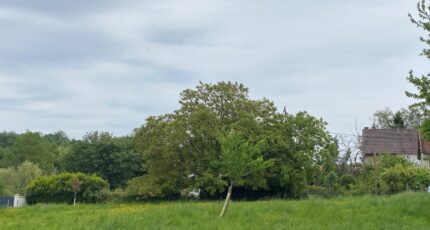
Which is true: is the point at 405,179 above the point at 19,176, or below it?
below

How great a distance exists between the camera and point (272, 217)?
16297 mm

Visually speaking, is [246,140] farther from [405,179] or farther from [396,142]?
[396,142]

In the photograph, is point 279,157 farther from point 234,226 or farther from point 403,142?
point 403,142

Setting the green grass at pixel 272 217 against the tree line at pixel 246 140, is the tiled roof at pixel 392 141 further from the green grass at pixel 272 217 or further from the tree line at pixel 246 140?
the green grass at pixel 272 217

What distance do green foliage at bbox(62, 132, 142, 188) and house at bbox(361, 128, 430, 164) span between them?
22465 mm

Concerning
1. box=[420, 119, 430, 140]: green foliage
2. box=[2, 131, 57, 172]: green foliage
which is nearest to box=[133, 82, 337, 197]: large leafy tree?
box=[420, 119, 430, 140]: green foliage

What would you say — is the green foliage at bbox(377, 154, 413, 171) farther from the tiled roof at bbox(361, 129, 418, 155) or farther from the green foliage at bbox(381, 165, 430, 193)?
the tiled roof at bbox(361, 129, 418, 155)

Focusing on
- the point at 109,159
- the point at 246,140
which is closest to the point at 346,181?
the point at 246,140

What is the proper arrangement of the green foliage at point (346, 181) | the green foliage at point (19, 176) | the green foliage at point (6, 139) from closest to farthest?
the green foliage at point (346, 181)
the green foliage at point (19, 176)
the green foliage at point (6, 139)

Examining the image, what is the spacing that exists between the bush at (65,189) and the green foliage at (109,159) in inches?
800

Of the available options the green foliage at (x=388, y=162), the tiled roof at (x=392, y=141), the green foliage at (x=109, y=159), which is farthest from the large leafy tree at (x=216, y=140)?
the green foliage at (x=109, y=159)

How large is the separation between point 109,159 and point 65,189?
2338cm

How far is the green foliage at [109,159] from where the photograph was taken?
56.1 meters

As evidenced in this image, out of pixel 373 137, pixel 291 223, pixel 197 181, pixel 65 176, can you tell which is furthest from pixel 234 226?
pixel 373 137
